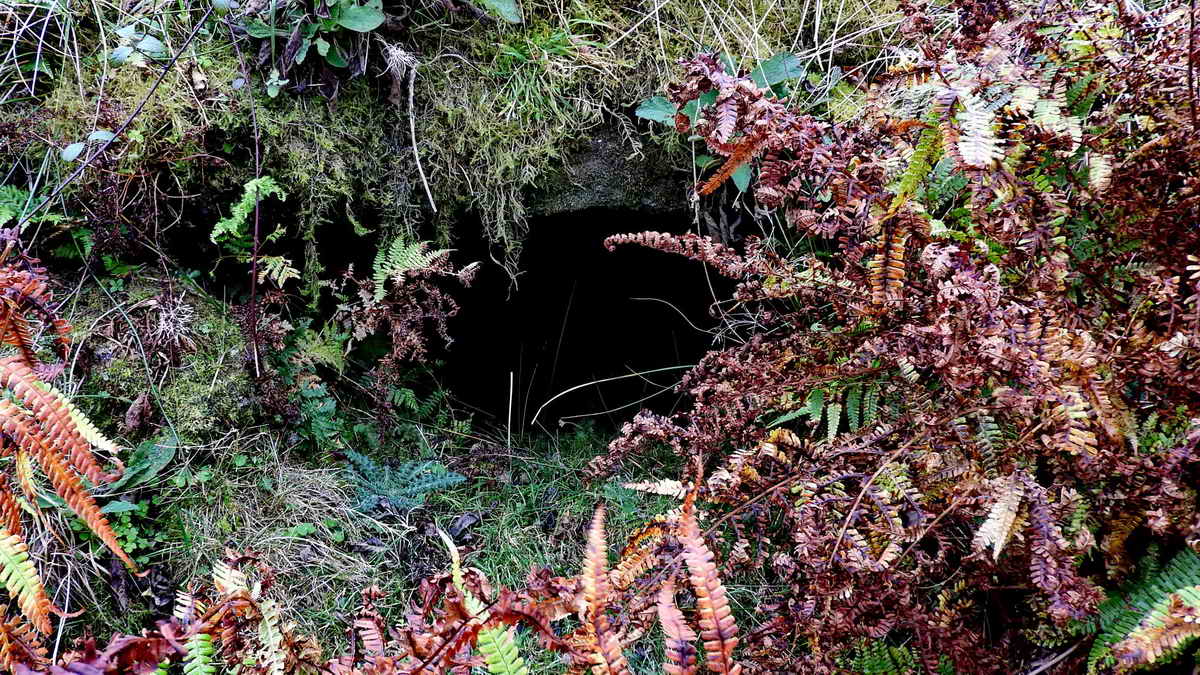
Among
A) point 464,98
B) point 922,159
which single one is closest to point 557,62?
point 464,98

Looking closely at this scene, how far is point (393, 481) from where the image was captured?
2934mm

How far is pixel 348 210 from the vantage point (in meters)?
2.95

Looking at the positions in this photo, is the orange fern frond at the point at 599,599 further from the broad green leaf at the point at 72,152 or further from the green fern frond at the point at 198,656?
the broad green leaf at the point at 72,152

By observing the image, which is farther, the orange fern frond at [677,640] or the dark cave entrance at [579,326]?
the dark cave entrance at [579,326]

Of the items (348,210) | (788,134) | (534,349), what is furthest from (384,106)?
(788,134)

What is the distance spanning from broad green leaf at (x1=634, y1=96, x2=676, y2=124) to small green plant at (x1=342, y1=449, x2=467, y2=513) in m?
1.52

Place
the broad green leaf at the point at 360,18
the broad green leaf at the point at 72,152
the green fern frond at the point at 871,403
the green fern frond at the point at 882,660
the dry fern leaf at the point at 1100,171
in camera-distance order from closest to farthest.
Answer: the dry fern leaf at the point at 1100,171
the green fern frond at the point at 882,660
the green fern frond at the point at 871,403
the broad green leaf at the point at 72,152
the broad green leaf at the point at 360,18

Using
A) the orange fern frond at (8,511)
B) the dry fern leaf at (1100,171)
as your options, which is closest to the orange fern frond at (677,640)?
the orange fern frond at (8,511)

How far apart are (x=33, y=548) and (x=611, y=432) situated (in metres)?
2.29

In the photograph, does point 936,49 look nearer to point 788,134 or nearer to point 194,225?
point 788,134

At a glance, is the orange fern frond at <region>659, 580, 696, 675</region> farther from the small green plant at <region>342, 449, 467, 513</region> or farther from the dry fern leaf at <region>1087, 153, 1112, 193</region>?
the small green plant at <region>342, 449, 467, 513</region>

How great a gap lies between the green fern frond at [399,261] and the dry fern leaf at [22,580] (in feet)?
4.83

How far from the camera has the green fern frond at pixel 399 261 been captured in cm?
278

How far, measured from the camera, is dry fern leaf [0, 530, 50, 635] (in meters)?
1.45
